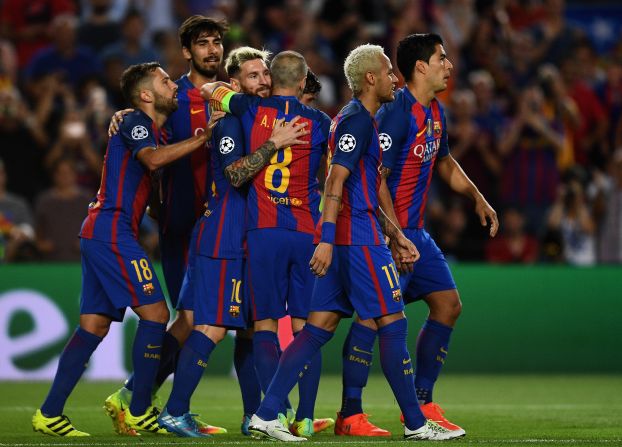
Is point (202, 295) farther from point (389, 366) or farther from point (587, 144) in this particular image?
point (587, 144)

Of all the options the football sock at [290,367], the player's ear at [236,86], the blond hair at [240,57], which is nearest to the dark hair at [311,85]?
the blond hair at [240,57]

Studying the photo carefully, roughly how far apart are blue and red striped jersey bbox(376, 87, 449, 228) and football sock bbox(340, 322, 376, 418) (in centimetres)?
85

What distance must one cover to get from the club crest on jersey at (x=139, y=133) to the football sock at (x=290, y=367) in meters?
1.71

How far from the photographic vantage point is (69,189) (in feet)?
45.1

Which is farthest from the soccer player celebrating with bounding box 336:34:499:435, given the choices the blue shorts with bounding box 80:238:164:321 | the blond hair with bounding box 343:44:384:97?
the blue shorts with bounding box 80:238:164:321

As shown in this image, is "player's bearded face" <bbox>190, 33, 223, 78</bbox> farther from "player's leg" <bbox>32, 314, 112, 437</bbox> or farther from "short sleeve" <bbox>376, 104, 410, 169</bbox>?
"player's leg" <bbox>32, 314, 112, 437</bbox>

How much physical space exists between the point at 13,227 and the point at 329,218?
7.08 metres

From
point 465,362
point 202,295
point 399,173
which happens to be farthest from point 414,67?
point 465,362

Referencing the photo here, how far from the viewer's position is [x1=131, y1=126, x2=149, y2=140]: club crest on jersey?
8.26 meters

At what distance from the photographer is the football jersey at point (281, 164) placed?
8.03m

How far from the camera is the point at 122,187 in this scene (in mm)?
8359

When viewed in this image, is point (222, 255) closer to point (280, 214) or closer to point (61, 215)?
point (280, 214)

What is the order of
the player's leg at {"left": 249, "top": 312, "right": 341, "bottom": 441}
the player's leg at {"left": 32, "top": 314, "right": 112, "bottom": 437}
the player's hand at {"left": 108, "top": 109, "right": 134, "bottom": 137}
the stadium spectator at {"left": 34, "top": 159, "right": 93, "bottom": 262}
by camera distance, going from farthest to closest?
the stadium spectator at {"left": 34, "top": 159, "right": 93, "bottom": 262}, the player's hand at {"left": 108, "top": 109, "right": 134, "bottom": 137}, the player's leg at {"left": 32, "top": 314, "right": 112, "bottom": 437}, the player's leg at {"left": 249, "top": 312, "right": 341, "bottom": 441}

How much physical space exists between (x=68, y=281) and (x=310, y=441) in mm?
6538
